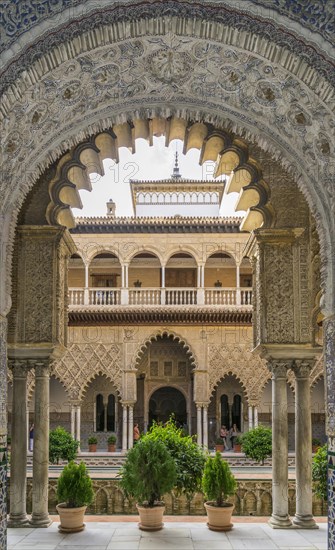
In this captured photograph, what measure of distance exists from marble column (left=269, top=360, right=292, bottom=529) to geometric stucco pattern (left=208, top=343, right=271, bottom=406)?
12552mm

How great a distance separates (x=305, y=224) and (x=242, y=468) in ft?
27.8

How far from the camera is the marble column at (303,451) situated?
9.54 m

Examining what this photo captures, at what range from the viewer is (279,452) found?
982cm

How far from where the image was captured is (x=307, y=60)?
5621 mm

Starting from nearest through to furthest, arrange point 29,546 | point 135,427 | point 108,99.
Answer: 1. point 108,99
2. point 29,546
3. point 135,427

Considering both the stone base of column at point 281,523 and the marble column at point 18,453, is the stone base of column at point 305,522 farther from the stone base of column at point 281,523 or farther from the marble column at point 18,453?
the marble column at point 18,453

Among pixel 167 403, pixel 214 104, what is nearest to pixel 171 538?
pixel 214 104

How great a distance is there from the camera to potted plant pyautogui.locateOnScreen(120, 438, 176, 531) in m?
9.45

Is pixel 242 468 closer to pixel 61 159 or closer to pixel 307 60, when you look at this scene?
pixel 61 159

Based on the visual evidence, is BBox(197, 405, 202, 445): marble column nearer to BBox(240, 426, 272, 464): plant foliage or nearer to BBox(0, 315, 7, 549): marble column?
BBox(240, 426, 272, 464): plant foliage

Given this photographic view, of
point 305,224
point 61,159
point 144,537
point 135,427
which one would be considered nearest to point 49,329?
point 61,159

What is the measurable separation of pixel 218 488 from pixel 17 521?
2694 mm

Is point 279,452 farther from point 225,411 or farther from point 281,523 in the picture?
point 225,411

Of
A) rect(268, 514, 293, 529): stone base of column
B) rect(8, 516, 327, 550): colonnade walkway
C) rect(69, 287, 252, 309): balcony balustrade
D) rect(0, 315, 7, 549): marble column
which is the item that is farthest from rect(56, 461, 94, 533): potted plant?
rect(69, 287, 252, 309): balcony balustrade
